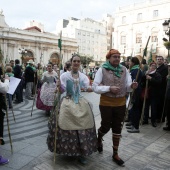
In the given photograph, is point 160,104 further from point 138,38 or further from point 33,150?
point 138,38

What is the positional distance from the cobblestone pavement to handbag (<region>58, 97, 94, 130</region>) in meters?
0.59

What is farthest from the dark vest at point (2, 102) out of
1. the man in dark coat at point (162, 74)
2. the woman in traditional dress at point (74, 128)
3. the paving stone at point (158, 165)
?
the man in dark coat at point (162, 74)

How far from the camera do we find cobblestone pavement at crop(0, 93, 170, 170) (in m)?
3.42

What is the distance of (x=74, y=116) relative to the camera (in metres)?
3.37

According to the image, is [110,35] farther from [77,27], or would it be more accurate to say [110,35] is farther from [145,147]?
[145,147]

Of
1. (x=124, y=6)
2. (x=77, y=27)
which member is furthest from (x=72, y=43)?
(x=77, y=27)

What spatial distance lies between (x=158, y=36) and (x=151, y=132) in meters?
37.4

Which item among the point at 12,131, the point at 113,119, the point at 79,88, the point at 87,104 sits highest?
the point at 79,88

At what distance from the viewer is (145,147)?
425 centimetres

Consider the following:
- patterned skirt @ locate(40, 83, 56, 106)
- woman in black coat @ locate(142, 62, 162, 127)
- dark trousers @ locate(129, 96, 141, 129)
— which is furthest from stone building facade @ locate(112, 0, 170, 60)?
dark trousers @ locate(129, 96, 141, 129)

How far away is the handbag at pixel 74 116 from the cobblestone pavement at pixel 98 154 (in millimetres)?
586

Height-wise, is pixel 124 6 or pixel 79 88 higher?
pixel 124 6

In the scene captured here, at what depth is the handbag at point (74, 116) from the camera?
334cm

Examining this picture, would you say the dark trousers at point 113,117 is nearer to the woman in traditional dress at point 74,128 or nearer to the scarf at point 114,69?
the woman in traditional dress at point 74,128
